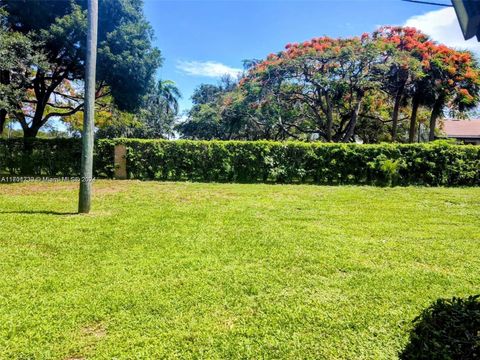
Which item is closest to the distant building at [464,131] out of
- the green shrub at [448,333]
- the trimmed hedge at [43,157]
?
the trimmed hedge at [43,157]

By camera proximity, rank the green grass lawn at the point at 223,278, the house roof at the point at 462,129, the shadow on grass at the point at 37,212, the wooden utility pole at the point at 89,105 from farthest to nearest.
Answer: the house roof at the point at 462,129, the shadow on grass at the point at 37,212, the wooden utility pole at the point at 89,105, the green grass lawn at the point at 223,278

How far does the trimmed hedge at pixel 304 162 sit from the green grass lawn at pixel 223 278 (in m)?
4.11

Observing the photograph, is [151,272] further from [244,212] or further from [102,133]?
[102,133]

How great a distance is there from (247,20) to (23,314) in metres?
10.6

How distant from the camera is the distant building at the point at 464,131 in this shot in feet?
84.6

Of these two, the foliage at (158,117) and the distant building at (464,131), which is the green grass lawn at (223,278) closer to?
the foliage at (158,117)

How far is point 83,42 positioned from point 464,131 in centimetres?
2882

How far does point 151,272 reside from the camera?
3428 millimetres

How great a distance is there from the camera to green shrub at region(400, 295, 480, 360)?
1475 millimetres

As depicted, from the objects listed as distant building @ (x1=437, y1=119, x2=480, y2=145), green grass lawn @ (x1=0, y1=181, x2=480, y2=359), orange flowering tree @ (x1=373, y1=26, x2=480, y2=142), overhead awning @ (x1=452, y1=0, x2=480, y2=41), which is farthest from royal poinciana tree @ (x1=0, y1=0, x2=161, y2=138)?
distant building @ (x1=437, y1=119, x2=480, y2=145)

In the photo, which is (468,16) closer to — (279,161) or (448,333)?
(448,333)

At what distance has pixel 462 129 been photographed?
27.3m

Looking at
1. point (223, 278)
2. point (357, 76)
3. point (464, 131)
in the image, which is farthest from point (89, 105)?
point (464, 131)

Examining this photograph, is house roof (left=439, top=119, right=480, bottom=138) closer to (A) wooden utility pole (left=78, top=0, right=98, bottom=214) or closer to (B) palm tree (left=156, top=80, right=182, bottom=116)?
(B) palm tree (left=156, top=80, right=182, bottom=116)
